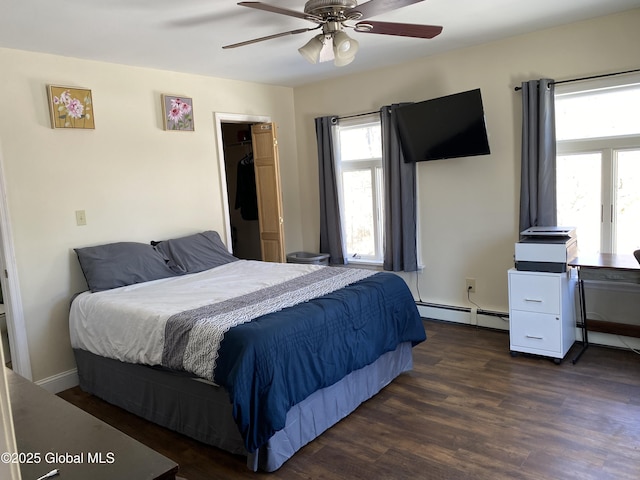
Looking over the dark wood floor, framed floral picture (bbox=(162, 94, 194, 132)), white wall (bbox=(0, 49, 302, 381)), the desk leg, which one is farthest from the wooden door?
the desk leg

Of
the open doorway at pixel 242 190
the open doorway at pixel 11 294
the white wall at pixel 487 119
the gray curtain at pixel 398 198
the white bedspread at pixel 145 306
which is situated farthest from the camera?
the open doorway at pixel 242 190

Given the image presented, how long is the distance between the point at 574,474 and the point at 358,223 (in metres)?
3.25

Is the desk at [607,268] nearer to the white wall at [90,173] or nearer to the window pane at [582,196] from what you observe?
the window pane at [582,196]

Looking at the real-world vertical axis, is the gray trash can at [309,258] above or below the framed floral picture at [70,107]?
below

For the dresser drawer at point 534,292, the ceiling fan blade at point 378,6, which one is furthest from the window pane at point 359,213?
the ceiling fan blade at point 378,6

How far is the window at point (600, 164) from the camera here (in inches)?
136

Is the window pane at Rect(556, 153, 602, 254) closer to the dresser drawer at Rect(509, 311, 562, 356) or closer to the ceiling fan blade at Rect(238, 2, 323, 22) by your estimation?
the dresser drawer at Rect(509, 311, 562, 356)

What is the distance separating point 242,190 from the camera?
566 centimetres

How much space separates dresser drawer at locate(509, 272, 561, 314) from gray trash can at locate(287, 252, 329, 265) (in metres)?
2.06

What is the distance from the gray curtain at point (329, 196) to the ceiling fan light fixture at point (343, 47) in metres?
2.24

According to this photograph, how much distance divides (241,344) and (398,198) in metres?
2.62

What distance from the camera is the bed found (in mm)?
2314

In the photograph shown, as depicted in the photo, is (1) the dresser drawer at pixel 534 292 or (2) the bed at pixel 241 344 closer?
(2) the bed at pixel 241 344

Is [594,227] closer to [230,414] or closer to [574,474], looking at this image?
[574,474]
